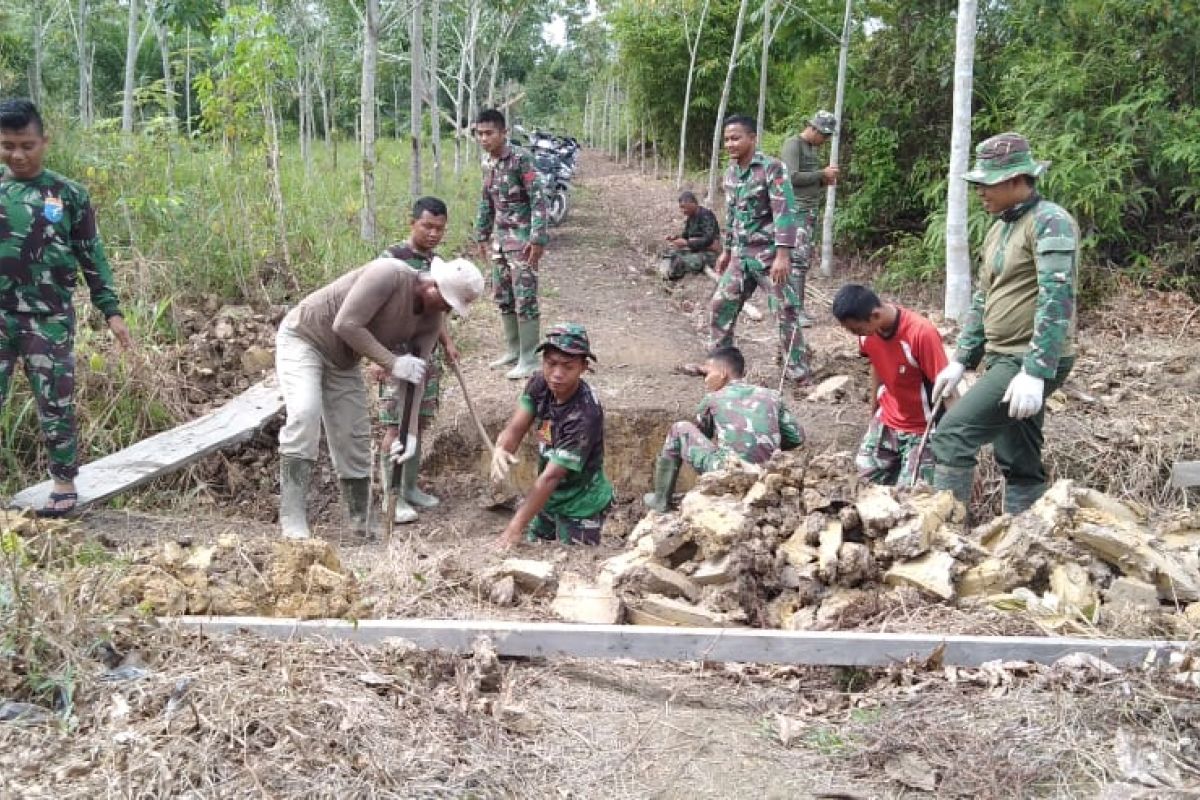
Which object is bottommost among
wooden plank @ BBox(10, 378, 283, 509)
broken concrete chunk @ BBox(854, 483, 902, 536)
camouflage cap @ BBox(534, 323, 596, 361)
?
wooden plank @ BBox(10, 378, 283, 509)

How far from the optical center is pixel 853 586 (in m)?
→ 3.24

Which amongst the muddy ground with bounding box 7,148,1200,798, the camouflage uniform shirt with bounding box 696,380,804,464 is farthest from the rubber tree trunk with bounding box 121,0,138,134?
the camouflage uniform shirt with bounding box 696,380,804,464

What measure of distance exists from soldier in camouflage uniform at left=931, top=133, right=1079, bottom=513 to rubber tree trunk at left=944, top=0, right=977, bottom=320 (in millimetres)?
2376

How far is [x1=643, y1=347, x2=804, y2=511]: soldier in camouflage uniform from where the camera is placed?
4359 mm

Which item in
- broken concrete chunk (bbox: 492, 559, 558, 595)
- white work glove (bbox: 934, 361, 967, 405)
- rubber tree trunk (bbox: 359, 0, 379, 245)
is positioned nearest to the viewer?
broken concrete chunk (bbox: 492, 559, 558, 595)

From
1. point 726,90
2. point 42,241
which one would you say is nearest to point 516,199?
point 42,241

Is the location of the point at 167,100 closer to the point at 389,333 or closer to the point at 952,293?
the point at 389,333

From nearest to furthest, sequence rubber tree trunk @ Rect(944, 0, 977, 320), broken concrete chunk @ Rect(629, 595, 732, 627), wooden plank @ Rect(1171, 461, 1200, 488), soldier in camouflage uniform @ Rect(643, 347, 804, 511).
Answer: broken concrete chunk @ Rect(629, 595, 732, 627), soldier in camouflage uniform @ Rect(643, 347, 804, 511), wooden plank @ Rect(1171, 461, 1200, 488), rubber tree trunk @ Rect(944, 0, 977, 320)

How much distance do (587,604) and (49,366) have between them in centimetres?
259

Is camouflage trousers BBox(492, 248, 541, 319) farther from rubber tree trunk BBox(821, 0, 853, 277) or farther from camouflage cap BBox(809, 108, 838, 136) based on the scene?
rubber tree trunk BBox(821, 0, 853, 277)

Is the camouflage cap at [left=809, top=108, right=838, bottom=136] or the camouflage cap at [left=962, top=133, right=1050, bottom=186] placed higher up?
the camouflage cap at [left=809, top=108, right=838, bottom=136]

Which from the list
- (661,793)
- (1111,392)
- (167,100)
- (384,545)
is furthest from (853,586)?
(167,100)

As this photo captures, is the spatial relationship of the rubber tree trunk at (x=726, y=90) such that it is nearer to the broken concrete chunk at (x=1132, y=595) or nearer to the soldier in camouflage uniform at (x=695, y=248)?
the soldier in camouflage uniform at (x=695, y=248)

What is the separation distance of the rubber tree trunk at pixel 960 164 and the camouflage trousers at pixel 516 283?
2.90m
